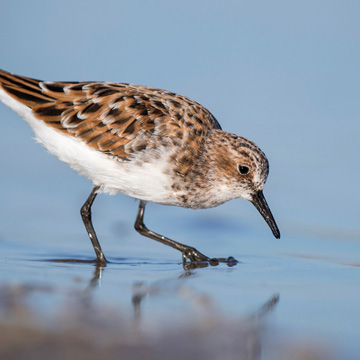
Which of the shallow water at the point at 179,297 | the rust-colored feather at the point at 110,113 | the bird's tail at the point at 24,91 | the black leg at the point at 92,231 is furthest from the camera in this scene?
the bird's tail at the point at 24,91

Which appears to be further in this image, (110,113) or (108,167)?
(110,113)

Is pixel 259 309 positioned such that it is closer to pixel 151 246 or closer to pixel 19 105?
pixel 151 246

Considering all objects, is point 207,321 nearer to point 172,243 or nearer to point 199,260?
point 199,260

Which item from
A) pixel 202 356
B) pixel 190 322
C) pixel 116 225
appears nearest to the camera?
pixel 202 356

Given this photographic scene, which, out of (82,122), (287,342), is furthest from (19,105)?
(287,342)

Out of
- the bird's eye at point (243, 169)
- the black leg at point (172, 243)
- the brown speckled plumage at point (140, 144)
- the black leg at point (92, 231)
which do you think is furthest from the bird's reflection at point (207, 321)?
the bird's eye at point (243, 169)

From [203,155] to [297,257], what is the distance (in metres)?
1.35

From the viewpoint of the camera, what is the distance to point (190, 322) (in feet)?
13.9

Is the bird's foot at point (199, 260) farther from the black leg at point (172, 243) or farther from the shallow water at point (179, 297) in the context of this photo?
the shallow water at point (179, 297)

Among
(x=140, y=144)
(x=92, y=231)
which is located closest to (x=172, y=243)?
(x=92, y=231)

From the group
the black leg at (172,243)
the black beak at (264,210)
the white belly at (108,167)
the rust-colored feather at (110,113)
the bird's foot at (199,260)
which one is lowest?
the bird's foot at (199,260)

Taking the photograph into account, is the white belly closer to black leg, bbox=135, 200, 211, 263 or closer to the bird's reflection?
black leg, bbox=135, 200, 211, 263

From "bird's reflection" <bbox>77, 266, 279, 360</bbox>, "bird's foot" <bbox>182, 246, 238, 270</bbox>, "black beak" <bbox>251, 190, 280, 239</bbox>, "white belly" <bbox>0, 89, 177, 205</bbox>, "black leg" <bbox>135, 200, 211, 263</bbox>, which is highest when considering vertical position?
"white belly" <bbox>0, 89, 177, 205</bbox>

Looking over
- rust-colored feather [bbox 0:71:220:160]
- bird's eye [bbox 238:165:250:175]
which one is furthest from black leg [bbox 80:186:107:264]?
bird's eye [bbox 238:165:250:175]
